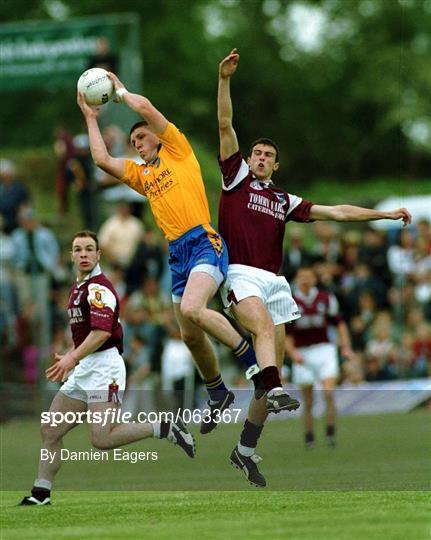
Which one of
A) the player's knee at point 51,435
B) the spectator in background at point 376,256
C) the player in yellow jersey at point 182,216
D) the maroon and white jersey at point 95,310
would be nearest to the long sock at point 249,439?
the player in yellow jersey at point 182,216

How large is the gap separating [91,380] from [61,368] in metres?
0.43

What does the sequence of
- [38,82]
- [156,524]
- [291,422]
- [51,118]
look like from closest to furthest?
1. [156,524]
2. [291,422]
3. [38,82]
4. [51,118]

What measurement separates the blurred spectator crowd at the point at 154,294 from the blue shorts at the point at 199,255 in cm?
1046

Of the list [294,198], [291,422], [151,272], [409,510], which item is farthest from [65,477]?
[151,272]

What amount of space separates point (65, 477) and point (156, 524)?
448cm

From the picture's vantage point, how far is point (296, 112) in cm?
5228

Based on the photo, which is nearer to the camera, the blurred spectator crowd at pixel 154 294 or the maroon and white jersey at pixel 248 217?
the maroon and white jersey at pixel 248 217

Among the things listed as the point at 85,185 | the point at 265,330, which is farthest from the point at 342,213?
the point at 85,185

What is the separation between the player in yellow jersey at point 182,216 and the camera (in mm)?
12883

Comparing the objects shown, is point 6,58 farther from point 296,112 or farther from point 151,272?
point 296,112

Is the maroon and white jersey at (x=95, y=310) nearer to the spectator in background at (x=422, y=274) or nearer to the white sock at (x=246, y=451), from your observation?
the white sock at (x=246, y=451)

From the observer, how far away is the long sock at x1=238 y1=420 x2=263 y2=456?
1292 cm

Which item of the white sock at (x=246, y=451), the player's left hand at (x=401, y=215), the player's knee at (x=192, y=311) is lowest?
the white sock at (x=246, y=451)

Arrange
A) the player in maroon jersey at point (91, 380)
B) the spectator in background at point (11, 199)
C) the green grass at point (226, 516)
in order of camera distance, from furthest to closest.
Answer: the spectator in background at point (11, 199), the player in maroon jersey at point (91, 380), the green grass at point (226, 516)
